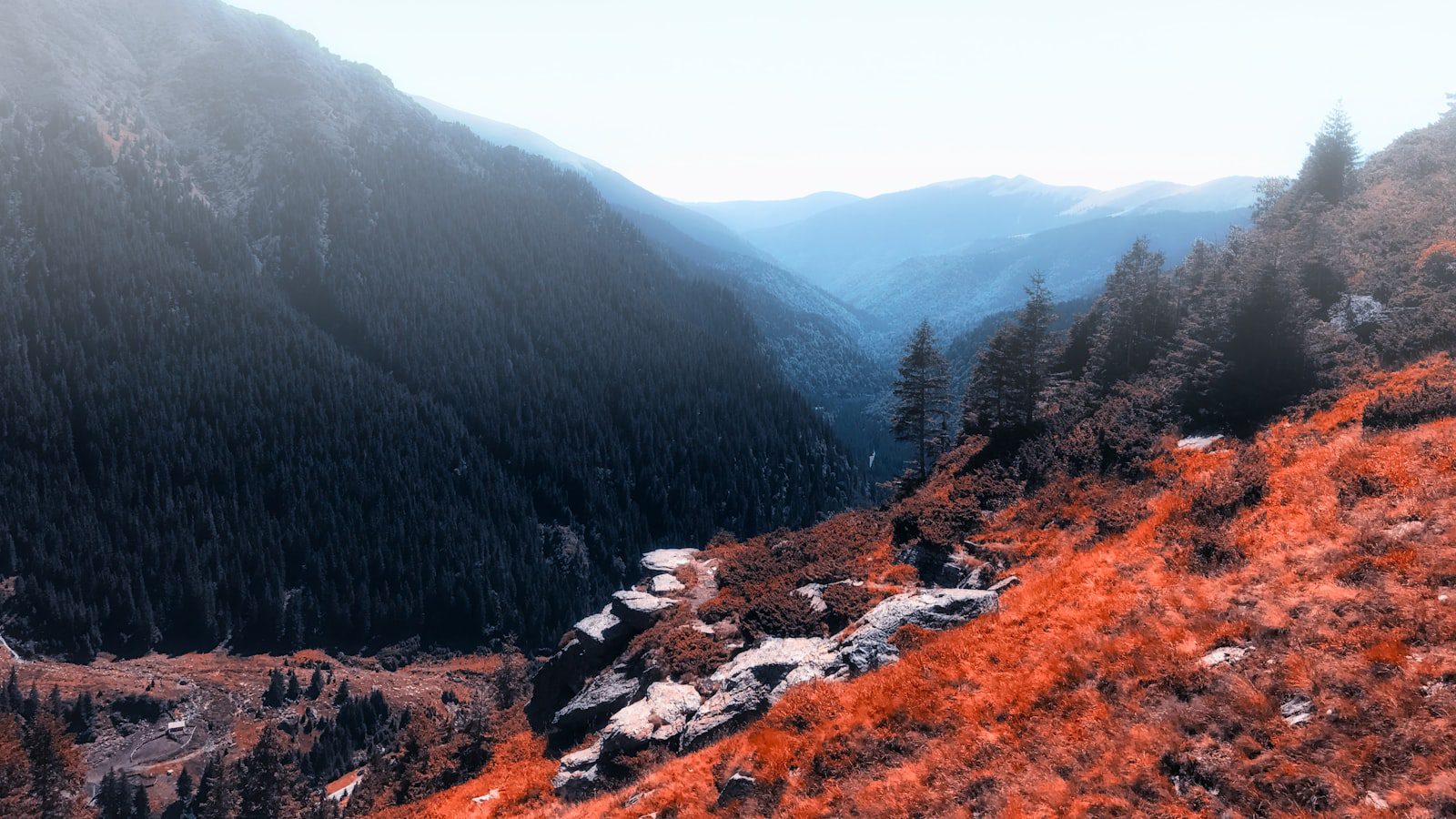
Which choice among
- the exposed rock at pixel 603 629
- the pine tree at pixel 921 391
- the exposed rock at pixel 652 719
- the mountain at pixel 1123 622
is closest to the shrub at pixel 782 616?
the mountain at pixel 1123 622

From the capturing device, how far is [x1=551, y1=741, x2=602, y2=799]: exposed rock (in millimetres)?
21891

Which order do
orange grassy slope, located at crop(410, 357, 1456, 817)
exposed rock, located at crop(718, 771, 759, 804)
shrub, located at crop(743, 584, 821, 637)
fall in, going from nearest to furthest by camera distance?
orange grassy slope, located at crop(410, 357, 1456, 817)
exposed rock, located at crop(718, 771, 759, 804)
shrub, located at crop(743, 584, 821, 637)

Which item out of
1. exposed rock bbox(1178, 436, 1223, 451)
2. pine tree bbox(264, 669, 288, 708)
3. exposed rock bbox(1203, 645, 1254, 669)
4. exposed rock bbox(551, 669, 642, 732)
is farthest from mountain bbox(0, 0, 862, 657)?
exposed rock bbox(1203, 645, 1254, 669)

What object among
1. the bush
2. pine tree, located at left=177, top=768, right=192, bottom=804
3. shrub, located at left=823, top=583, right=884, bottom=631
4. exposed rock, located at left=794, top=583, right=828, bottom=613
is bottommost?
pine tree, located at left=177, top=768, right=192, bottom=804

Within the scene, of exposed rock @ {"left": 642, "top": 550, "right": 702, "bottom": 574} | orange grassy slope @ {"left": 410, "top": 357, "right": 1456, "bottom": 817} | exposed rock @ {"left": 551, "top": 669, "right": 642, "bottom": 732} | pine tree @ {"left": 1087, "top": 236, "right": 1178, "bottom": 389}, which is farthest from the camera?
pine tree @ {"left": 1087, "top": 236, "right": 1178, "bottom": 389}

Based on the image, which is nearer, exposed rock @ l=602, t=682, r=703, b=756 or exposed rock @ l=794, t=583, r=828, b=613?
exposed rock @ l=602, t=682, r=703, b=756

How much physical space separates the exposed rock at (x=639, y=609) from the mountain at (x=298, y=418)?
91.9 metres

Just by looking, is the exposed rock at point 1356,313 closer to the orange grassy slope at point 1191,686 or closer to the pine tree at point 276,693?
the orange grassy slope at point 1191,686

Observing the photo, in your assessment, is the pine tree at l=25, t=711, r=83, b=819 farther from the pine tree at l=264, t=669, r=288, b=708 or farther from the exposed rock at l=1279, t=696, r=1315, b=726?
the exposed rock at l=1279, t=696, r=1315, b=726

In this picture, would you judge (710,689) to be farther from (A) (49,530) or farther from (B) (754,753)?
(A) (49,530)

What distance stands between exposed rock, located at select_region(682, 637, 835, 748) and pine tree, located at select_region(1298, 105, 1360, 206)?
68502mm

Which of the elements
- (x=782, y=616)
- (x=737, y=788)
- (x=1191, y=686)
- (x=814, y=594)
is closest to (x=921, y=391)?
A: (x=814, y=594)

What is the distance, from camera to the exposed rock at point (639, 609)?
111 ft

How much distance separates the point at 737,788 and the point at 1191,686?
10499mm
